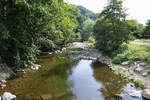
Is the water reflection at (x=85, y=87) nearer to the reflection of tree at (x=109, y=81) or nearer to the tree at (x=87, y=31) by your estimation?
the reflection of tree at (x=109, y=81)

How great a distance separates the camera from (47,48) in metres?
37.4

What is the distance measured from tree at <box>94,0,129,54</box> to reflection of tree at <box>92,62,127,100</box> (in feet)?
39.6

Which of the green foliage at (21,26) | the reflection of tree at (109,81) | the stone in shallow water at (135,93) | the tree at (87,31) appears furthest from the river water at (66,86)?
the tree at (87,31)

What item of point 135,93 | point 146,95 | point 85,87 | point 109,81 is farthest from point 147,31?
point 146,95

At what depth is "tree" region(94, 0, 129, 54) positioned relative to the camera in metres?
34.2

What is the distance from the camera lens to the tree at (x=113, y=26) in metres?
34.2

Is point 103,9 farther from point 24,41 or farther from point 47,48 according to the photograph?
point 24,41

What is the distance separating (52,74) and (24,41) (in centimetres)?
407

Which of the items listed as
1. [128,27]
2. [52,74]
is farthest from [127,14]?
[52,74]

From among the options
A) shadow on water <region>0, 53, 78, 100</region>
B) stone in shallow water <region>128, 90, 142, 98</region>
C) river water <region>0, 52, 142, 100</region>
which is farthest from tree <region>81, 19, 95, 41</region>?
stone in shallow water <region>128, 90, 142, 98</region>

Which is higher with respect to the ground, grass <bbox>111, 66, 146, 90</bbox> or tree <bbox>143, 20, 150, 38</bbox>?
tree <bbox>143, 20, 150, 38</bbox>

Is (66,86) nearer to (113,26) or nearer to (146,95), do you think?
(146,95)

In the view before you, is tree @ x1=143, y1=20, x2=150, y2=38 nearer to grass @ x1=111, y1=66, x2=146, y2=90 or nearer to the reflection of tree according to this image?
the reflection of tree

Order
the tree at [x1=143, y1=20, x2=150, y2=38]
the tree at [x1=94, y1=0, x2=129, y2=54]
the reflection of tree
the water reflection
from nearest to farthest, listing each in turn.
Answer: the water reflection < the reflection of tree < the tree at [x1=94, y1=0, x2=129, y2=54] < the tree at [x1=143, y1=20, x2=150, y2=38]
